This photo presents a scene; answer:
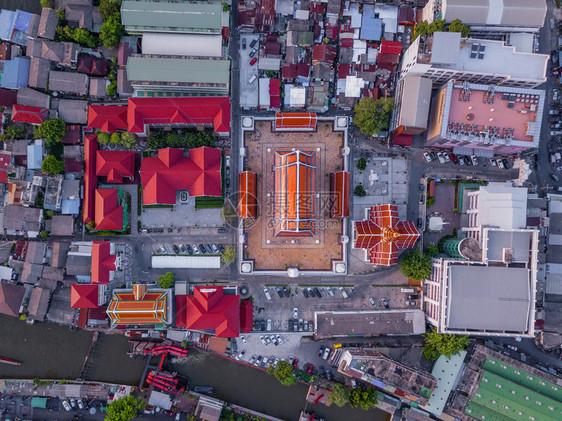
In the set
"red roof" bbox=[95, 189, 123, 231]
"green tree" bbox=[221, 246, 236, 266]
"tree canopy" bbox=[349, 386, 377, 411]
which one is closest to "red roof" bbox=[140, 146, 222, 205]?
"red roof" bbox=[95, 189, 123, 231]

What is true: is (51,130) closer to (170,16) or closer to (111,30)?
(111,30)

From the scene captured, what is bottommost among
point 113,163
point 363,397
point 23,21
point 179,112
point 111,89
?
point 363,397

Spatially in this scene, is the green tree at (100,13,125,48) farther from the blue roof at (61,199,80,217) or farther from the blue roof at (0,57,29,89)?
the blue roof at (61,199,80,217)

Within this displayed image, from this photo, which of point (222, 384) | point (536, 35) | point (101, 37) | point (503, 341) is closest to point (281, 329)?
point (222, 384)

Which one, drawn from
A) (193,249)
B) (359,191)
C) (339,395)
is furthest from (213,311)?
(359,191)

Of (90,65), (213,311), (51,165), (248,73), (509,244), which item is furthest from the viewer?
(248,73)
